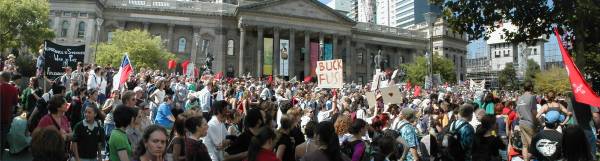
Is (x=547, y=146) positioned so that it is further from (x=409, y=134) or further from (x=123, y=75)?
(x=123, y=75)

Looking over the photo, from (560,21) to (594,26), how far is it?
115 cm

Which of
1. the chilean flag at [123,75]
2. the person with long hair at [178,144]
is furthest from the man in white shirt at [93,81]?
the person with long hair at [178,144]

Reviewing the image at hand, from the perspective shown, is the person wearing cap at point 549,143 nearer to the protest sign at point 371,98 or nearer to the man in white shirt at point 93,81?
the protest sign at point 371,98

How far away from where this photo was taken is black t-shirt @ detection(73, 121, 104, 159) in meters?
Answer: 6.54

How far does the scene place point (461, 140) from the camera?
7980mm

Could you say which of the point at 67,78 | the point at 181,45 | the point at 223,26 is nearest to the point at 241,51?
the point at 223,26

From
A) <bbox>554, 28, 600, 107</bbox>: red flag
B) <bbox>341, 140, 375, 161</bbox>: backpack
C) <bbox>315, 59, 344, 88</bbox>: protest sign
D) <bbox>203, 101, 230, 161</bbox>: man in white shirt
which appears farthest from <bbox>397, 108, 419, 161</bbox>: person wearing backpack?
<bbox>315, 59, 344, 88</bbox>: protest sign

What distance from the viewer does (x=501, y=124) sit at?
35.4ft

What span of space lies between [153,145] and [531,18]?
9.65 m

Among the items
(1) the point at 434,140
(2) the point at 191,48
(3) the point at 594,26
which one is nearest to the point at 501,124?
(1) the point at 434,140

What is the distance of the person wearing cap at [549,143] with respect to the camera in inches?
267

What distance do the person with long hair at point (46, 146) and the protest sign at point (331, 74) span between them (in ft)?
44.1

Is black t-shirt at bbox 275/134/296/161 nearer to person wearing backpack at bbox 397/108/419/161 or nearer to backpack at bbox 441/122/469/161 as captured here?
person wearing backpack at bbox 397/108/419/161

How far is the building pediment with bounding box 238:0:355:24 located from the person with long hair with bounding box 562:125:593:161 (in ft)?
181
